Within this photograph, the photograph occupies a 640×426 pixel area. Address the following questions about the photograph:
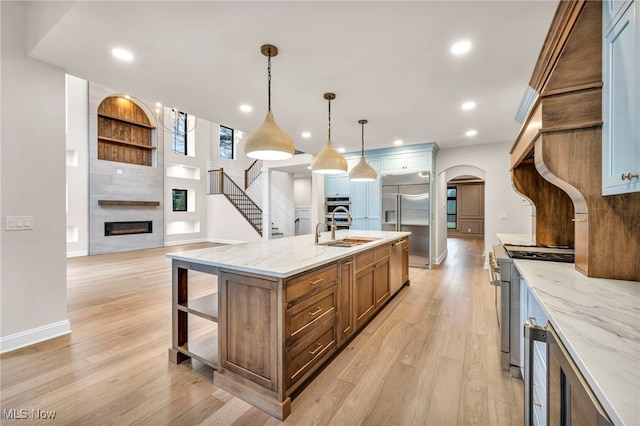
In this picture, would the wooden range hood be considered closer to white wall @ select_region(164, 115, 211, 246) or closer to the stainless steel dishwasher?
the stainless steel dishwasher

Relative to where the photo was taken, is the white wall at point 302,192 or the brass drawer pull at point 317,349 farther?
the white wall at point 302,192

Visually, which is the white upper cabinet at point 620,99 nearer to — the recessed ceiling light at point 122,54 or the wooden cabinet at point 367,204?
the recessed ceiling light at point 122,54

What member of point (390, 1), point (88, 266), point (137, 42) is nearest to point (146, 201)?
point (88, 266)

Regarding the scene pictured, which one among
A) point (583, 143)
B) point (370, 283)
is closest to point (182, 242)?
point (370, 283)

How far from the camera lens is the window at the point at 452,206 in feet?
39.1

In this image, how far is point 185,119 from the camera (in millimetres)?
9539

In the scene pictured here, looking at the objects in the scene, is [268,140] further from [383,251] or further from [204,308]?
[383,251]

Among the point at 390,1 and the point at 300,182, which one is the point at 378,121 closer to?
the point at 390,1

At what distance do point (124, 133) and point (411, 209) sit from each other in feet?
27.2

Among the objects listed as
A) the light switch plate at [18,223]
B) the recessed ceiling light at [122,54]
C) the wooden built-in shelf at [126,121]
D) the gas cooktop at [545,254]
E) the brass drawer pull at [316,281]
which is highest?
the wooden built-in shelf at [126,121]

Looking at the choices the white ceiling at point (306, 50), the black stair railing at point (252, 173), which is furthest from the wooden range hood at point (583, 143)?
the black stair railing at point (252, 173)

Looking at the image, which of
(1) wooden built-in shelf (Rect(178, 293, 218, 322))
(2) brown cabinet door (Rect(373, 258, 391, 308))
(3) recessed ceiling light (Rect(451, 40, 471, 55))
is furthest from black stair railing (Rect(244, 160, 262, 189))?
(3) recessed ceiling light (Rect(451, 40, 471, 55))

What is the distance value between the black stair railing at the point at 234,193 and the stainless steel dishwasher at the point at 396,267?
646 centimetres

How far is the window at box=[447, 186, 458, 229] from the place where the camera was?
11.9 m
